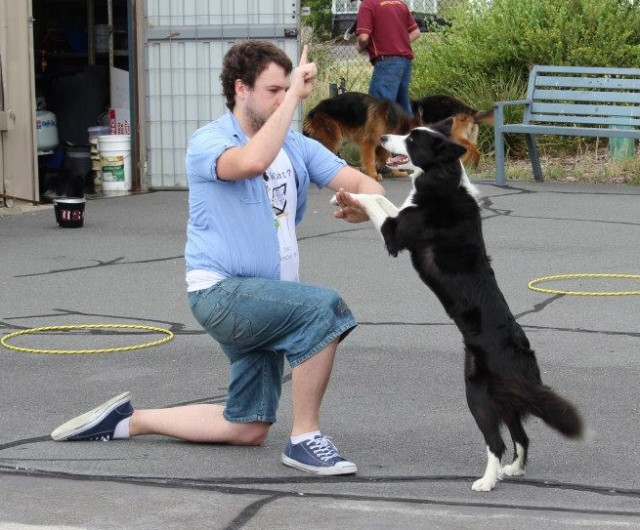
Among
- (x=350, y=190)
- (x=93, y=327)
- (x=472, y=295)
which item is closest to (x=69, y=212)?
(x=93, y=327)

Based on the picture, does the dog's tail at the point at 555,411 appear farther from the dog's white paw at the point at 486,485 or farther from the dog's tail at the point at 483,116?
the dog's tail at the point at 483,116

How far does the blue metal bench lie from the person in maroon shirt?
124cm

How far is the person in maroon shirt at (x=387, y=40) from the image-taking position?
1373 centimetres

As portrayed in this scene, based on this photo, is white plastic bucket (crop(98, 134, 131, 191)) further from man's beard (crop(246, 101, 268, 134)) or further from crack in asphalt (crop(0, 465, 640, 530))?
crack in asphalt (crop(0, 465, 640, 530))

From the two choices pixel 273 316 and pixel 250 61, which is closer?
pixel 273 316

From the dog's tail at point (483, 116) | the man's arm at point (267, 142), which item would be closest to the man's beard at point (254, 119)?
the man's arm at point (267, 142)

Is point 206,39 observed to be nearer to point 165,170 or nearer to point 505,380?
point 165,170

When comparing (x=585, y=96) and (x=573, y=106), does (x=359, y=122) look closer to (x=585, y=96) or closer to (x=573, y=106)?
(x=573, y=106)

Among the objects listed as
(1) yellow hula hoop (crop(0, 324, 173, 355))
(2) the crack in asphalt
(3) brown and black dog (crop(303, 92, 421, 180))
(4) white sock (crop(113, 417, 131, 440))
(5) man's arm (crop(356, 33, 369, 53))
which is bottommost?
(1) yellow hula hoop (crop(0, 324, 173, 355))

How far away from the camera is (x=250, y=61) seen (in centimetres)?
467

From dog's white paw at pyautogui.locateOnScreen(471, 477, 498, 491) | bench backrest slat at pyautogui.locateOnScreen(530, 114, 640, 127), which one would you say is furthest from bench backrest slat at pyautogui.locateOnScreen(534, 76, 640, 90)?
dog's white paw at pyautogui.locateOnScreen(471, 477, 498, 491)

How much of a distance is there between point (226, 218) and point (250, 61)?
61 centimetres

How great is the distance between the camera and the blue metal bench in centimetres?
1334

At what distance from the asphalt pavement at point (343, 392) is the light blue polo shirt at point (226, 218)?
2.58 feet
